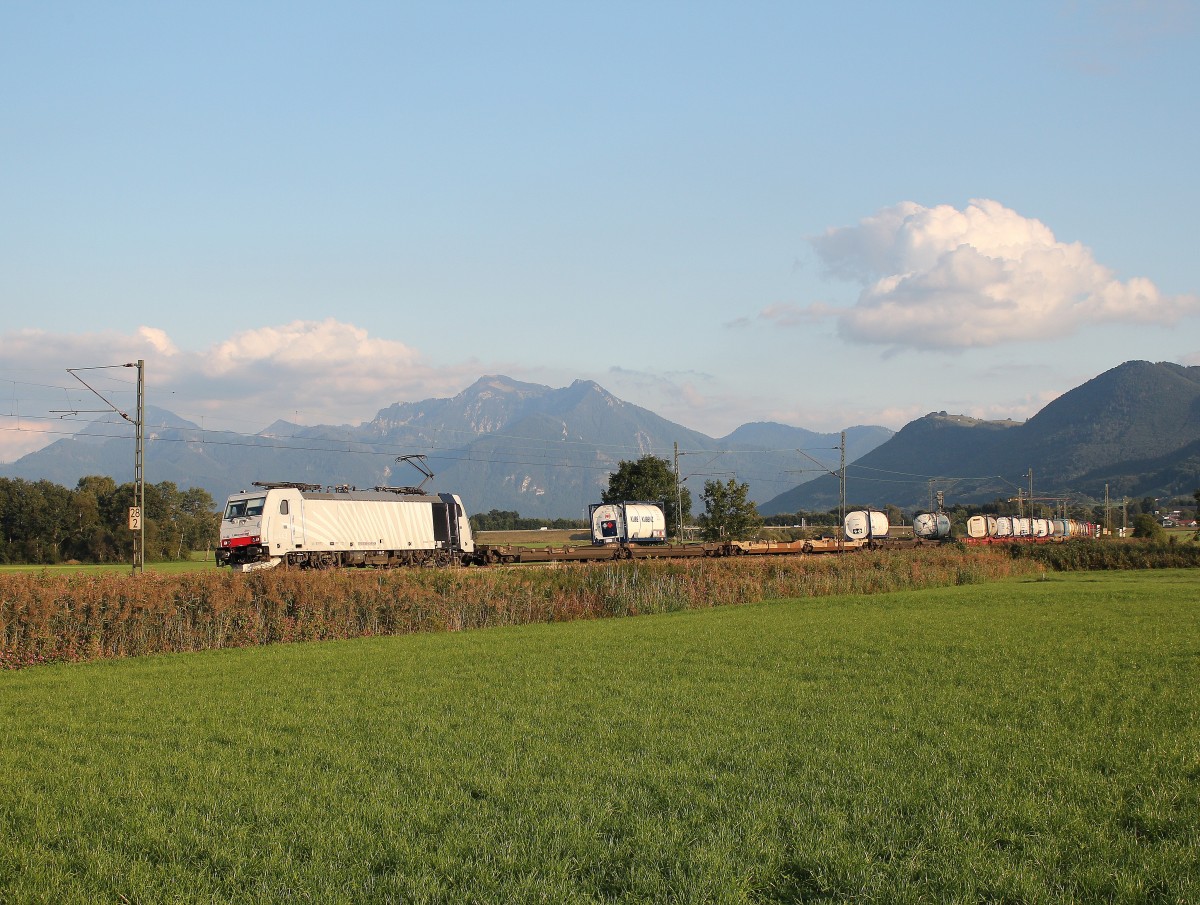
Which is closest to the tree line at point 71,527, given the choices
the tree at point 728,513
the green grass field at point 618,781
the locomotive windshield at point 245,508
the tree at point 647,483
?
the locomotive windshield at point 245,508

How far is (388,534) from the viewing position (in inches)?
1905

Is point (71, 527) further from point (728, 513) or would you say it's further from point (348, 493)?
point (728, 513)

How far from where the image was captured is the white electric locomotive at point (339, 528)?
1622 inches

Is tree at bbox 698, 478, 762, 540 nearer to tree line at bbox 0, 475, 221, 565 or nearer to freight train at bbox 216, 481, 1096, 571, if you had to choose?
freight train at bbox 216, 481, 1096, 571

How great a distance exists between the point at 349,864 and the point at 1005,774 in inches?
254

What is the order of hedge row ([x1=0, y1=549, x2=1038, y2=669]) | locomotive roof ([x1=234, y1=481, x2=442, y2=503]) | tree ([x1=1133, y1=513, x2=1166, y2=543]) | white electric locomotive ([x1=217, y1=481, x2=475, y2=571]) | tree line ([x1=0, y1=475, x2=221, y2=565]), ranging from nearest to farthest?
hedge row ([x1=0, y1=549, x2=1038, y2=669]) < white electric locomotive ([x1=217, y1=481, x2=475, y2=571]) < locomotive roof ([x1=234, y1=481, x2=442, y2=503]) < tree line ([x1=0, y1=475, x2=221, y2=565]) < tree ([x1=1133, y1=513, x2=1166, y2=543])

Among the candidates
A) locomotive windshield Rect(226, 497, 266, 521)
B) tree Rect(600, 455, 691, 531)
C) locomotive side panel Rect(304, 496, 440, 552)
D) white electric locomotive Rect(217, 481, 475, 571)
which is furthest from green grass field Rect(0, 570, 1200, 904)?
tree Rect(600, 455, 691, 531)

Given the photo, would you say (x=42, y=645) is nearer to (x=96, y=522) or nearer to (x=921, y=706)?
(x=921, y=706)

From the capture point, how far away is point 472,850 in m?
7.37

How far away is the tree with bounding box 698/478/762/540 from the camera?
78.6m

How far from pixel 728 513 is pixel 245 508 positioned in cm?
4634

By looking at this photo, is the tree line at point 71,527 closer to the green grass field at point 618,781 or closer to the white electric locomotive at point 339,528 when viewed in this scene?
the white electric locomotive at point 339,528

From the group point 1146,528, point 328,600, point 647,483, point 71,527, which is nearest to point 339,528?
point 328,600

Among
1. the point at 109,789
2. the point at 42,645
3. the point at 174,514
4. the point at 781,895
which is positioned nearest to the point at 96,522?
the point at 174,514
